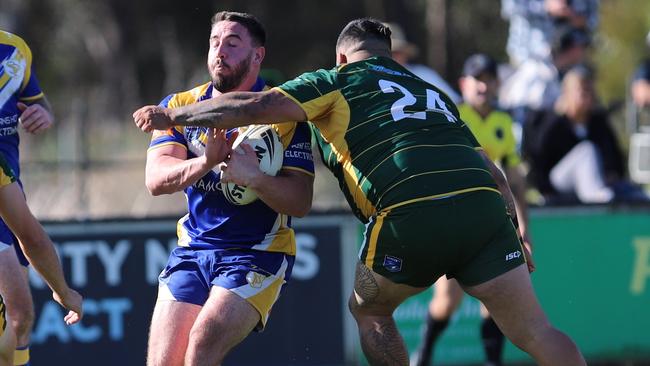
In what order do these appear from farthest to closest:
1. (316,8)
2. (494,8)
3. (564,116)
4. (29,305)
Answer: (494,8) < (316,8) < (564,116) < (29,305)

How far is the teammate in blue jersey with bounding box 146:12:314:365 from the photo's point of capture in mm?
5652

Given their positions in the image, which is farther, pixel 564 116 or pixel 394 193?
pixel 564 116

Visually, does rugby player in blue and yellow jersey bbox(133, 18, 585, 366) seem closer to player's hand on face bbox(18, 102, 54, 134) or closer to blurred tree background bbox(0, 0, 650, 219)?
player's hand on face bbox(18, 102, 54, 134)

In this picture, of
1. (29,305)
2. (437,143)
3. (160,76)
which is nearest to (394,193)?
(437,143)

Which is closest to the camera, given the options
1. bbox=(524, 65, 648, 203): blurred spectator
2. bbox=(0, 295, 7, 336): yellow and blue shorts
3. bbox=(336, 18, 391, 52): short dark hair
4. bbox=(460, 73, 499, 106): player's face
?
bbox=(0, 295, 7, 336): yellow and blue shorts

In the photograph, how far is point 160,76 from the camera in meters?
39.3

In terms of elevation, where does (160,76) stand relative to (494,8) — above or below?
below

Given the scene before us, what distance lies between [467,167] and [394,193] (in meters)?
0.41

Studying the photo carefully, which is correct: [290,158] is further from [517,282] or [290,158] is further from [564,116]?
[564,116]

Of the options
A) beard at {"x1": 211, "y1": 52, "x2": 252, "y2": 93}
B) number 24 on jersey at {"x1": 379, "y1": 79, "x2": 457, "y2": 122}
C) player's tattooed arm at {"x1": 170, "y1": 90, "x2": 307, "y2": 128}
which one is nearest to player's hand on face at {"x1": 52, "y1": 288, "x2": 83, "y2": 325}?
player's tattooed arm at {"x1": 170, "y1": 90, "x2": 307, "y2": 128}

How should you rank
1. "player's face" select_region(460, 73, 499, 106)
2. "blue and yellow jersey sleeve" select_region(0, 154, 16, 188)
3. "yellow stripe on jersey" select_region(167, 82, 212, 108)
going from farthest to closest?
"player's face" select_region(460, 73, 499, 106)
"yellow stripe on jersey" select_region(167, 82, 212, 108)
"blue and yellow jersey sleeve" select_region(0, 154, 16, 188)

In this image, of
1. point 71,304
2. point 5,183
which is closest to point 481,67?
point 71,304

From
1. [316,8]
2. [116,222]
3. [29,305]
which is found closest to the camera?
[29,305]

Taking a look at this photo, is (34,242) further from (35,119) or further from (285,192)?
(285,192)
